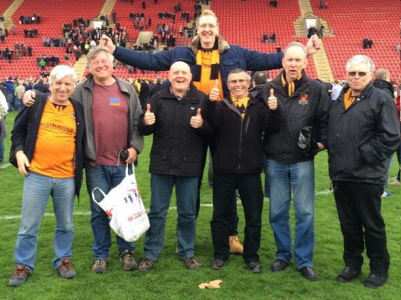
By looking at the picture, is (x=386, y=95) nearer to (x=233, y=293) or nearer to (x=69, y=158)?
(x=233, y=293)

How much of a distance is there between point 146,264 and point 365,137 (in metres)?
2.22

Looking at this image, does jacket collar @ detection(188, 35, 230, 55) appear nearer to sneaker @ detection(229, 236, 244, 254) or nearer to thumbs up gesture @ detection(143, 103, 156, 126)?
thumbs up gesture @ detection(143, 103, 156, 126)

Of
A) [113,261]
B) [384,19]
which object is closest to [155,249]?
[113,261]

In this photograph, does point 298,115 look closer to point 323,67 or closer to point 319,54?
point 323,67

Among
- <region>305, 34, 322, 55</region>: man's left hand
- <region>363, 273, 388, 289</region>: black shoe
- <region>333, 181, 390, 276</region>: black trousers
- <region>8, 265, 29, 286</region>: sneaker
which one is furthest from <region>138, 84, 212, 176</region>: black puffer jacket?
<region>363, 273, 388, 289</region>: black shoe

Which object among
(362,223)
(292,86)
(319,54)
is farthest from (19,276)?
(319,54)

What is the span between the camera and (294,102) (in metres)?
4.08

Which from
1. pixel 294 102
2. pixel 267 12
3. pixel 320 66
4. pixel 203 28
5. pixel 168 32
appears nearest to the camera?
pixel 294 102

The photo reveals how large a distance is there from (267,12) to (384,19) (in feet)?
28.7

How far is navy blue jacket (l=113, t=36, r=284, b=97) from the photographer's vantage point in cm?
455

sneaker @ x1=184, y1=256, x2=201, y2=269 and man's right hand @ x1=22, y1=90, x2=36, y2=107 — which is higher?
man's right hand @ x1=22, y1=90, x2=36, y2=107

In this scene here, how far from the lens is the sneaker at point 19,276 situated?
4.01 m

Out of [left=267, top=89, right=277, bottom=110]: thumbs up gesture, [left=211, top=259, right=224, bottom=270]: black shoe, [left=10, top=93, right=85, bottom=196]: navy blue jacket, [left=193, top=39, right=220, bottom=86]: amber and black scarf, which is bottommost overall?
[left=211, top=259, right=224, bottom=270]: black shoe

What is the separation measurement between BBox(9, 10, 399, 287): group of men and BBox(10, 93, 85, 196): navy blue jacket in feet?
0.22
